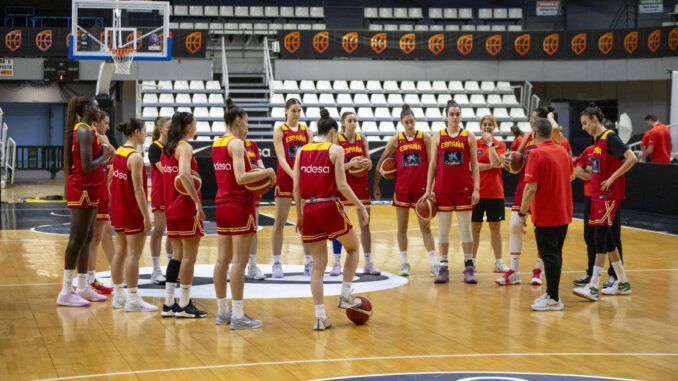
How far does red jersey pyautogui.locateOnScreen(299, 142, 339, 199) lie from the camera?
21.0ft

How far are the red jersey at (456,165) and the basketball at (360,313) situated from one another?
7.60 feet

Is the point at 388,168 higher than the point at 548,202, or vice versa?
the point at 388,168

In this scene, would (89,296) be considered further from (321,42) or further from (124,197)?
(321,42)

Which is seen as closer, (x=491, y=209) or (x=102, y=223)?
(x=102, y=223)

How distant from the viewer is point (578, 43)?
2320 cm

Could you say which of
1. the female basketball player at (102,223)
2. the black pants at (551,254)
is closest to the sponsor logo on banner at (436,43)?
the female basketball player at (102,223)

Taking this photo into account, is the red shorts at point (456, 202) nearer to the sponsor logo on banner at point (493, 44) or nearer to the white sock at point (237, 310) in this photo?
the white sock at point (237, 310)

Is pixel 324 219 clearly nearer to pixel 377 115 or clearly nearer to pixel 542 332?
pixel 542 332

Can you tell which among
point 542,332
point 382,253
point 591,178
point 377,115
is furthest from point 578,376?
point 377,115

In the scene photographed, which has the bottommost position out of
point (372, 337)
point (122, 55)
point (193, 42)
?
point (372, 337)

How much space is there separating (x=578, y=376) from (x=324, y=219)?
2236 millimetres

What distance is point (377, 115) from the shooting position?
22.5 meters

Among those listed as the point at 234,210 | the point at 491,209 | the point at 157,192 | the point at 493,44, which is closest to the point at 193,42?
the point at 493,44

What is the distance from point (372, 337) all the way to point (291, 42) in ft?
57.4
